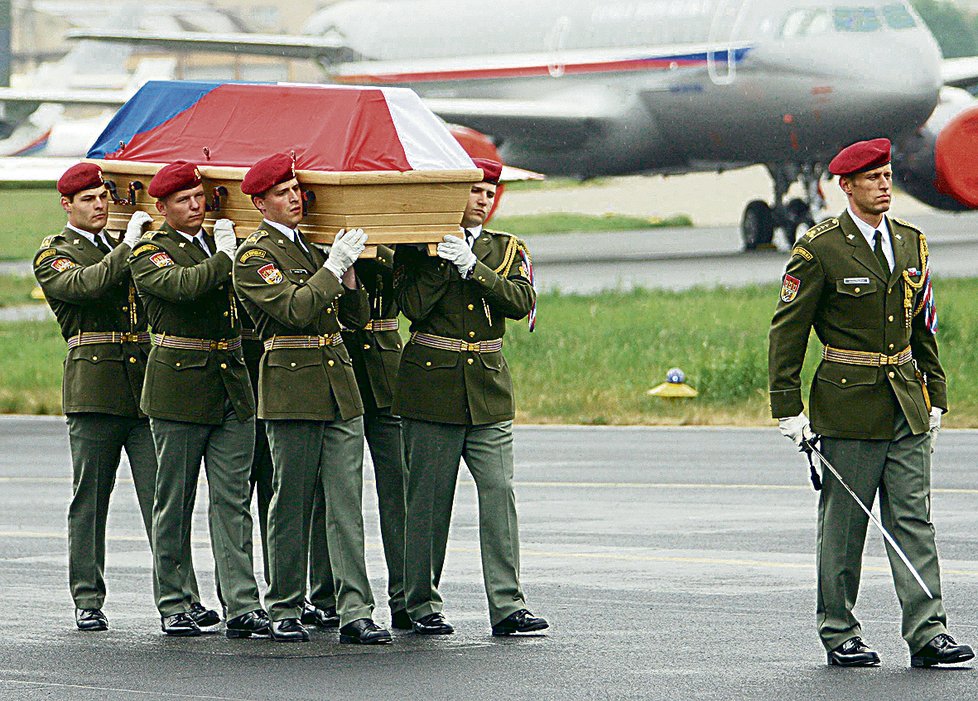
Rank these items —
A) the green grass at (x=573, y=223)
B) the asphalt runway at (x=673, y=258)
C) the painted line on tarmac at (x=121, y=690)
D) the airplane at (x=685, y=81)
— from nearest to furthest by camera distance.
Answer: the painted line on tarmac at (x=121, y=690)
the asphalt runway at (x=673, y=258)
the airplane at (x=685, y=81)
the green grass at (x=573, y=223)

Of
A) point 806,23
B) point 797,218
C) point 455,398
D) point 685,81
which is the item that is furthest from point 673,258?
point 455,398

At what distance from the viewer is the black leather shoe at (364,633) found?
8.65 m

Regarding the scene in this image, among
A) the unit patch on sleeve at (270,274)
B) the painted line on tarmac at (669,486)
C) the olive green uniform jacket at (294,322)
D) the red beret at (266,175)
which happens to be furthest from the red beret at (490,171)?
the painted line on tarmac at (669,486)

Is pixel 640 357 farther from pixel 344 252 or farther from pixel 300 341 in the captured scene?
pixel 344 252

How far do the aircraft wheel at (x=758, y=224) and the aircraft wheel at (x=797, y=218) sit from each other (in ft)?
1.82

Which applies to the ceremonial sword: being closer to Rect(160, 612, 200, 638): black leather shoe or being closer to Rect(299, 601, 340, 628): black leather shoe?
Rect(299, 601, 340, 628): black leather shoe

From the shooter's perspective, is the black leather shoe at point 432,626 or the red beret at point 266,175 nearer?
the red beret at point 266,175

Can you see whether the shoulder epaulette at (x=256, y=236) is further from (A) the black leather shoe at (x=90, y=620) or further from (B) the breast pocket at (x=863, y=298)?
(B) the breast pocket at (x=863, y=298)

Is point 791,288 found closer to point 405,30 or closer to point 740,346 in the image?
point 740,346

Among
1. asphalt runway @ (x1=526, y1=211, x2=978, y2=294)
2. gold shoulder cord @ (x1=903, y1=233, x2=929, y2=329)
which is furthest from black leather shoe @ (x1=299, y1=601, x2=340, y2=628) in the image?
asphalt runway @ (x1=526, y1=211, x2=978, y2=294)

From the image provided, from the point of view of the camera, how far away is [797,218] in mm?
33406

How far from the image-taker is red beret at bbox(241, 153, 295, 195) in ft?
28.2

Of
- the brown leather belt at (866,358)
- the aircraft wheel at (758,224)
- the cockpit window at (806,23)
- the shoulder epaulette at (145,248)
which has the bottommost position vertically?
the brown leather belt at (866,358)

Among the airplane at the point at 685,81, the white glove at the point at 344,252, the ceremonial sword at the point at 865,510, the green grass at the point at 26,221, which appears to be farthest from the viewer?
the green grass at the point at 26,221
